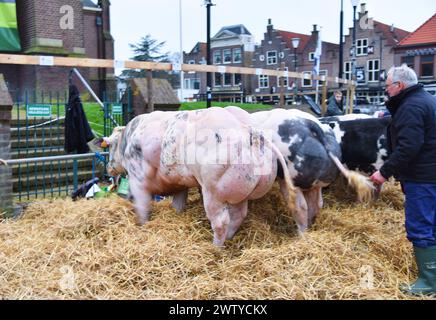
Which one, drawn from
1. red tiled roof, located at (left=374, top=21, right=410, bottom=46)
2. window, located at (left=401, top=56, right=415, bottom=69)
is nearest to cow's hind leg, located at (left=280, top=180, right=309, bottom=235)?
window, located at (left=401, top=56, right=415, bottom=69)

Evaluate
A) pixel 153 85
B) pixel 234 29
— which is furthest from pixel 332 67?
pixel 153 85

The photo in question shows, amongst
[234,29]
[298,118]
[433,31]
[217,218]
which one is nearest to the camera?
[217,218]

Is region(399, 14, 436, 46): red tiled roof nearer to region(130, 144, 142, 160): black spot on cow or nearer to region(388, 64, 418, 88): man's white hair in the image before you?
region(388, 64, 418, 88): man's white hair

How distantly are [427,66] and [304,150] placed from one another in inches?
1269

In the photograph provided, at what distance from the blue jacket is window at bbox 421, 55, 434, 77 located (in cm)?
3212

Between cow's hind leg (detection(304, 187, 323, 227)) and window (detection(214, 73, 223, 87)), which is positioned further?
window (detection(214, 73, 223, 87))

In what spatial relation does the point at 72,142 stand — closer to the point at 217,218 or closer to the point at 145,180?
the point at 145,180

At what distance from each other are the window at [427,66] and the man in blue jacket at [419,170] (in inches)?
1266

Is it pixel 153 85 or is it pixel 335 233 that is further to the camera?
pixel 153 85

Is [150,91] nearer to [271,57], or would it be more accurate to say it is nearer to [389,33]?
[389,33]

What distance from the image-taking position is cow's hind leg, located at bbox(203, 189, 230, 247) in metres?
4.11

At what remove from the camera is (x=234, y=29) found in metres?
50.6
